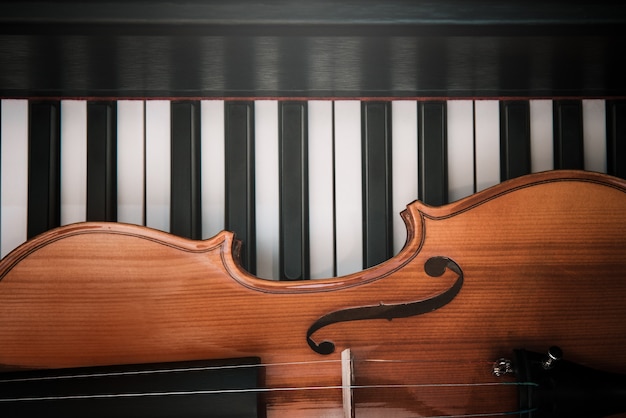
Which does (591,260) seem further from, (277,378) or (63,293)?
(63,293)

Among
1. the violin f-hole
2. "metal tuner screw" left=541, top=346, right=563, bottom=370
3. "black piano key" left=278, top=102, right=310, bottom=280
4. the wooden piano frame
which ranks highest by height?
the wooden piano frame

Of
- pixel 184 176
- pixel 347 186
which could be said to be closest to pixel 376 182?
pixel 347 186

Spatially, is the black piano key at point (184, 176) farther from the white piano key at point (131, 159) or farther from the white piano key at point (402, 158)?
the white piano key at point (402, 158)

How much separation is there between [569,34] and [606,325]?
51 cm

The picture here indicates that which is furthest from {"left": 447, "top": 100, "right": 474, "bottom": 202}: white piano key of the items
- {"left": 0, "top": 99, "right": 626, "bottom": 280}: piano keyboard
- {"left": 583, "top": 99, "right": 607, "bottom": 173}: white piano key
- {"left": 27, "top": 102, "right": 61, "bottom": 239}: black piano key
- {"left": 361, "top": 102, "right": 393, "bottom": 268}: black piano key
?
{"left": 27, "top": 102, "right": 61, "bottom": 239}: black piano key

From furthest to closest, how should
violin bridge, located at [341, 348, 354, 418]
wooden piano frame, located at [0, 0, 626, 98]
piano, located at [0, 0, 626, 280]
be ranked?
piano, located at [0, 0, 626, 280]
violin bridge, located at [341, 348, 354, 418]
wooden piano frame, located at [0, 0, 626, 98]

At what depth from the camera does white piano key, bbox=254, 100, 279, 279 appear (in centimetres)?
109

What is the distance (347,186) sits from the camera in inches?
43.1

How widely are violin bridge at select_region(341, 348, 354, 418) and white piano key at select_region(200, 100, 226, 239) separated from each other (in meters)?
0.35

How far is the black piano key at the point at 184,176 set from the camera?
1.08 metres

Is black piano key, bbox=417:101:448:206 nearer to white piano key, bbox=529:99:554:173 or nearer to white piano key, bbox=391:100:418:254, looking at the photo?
white piano key, bbox=391:100:418:254

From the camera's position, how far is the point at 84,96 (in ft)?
3.54

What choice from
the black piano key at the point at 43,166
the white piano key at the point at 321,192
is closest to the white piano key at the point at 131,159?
the black piano key at the point at 43,166

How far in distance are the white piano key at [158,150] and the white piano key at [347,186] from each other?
335mm
